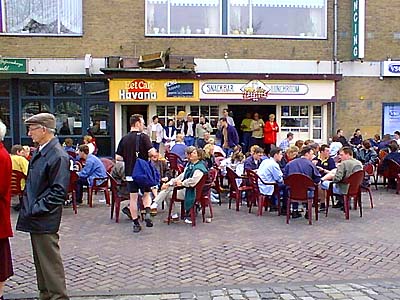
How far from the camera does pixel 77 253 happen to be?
7074 millimetres

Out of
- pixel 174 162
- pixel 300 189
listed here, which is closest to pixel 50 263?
pixel 300 189

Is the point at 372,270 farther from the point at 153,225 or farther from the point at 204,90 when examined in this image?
the point at 204,90

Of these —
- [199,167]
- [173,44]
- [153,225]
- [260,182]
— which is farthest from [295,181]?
[173,44]

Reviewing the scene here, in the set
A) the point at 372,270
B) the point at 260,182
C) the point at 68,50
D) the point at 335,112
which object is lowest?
the point at 372,270

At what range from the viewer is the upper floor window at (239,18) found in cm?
1791

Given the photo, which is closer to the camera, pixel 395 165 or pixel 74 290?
pixel 74 290

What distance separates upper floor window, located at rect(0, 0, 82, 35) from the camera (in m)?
17.3

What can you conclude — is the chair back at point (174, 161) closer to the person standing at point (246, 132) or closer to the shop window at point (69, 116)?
the person standing at point (246, 132)

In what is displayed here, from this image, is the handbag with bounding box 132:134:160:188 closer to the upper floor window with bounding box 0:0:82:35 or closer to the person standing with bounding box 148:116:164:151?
the person standing with bounding box 148:116:164:151

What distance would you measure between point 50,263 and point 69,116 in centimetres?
1392

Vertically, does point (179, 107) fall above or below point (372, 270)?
above

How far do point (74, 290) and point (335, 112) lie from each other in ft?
47.6

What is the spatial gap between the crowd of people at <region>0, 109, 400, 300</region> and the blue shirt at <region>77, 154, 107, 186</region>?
0.02 metres

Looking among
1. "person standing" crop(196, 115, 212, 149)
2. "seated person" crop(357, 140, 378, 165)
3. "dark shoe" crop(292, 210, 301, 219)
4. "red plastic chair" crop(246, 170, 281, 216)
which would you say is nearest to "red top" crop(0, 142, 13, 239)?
"red plastic chair" crop(246, 170, 281, 216)
